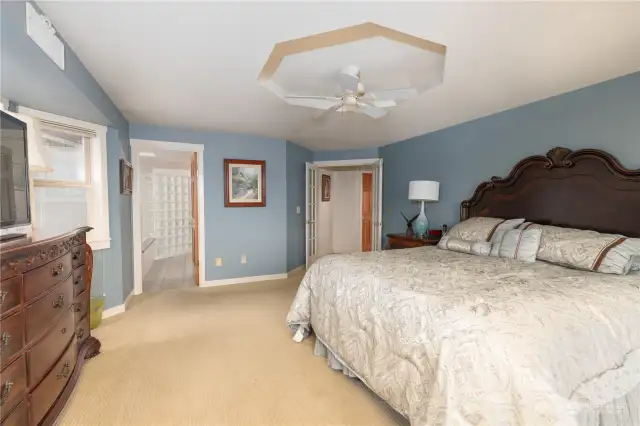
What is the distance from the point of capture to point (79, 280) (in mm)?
2098

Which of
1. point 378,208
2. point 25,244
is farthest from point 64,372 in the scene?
point 378,208

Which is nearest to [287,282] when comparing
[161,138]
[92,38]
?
[161,138]

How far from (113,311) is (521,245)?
394 centimetres

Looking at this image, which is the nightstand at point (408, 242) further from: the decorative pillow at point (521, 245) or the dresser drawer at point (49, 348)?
the dresser drawer at point (49, 348)

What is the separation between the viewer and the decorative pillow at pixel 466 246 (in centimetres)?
261

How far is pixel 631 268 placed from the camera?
77.4 inches

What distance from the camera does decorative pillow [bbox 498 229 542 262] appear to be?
2.31 meters

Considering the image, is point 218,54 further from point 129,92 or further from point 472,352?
point 472,352

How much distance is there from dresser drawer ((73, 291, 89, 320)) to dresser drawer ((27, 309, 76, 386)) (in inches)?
8.7

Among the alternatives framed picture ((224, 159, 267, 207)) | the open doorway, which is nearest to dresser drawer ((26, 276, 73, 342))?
framed picture ((224, 159, 267, 207))

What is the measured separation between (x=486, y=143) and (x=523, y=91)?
30.5 inches

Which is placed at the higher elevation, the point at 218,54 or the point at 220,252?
the point at 218,54

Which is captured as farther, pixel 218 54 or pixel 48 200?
pixel 48 200

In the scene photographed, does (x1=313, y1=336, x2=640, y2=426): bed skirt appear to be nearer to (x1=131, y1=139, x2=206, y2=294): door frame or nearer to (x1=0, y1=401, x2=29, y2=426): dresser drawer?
(x1=0, y1=401, x2=29, y2=426): dresser drawer
